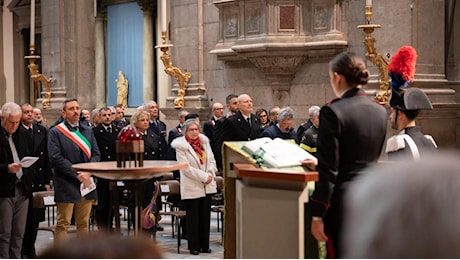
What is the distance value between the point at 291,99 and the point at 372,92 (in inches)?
63.8

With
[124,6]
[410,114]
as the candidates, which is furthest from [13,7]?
[410,114]

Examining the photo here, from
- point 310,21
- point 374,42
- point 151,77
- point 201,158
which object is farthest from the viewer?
point 151,77

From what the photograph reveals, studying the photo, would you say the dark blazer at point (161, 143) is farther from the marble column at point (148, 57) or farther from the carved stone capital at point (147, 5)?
the carved stone capital at point (147, 5)

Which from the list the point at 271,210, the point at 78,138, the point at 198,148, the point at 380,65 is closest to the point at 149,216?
the point at 198,148

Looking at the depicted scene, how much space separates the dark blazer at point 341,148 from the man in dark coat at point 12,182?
10.3ft

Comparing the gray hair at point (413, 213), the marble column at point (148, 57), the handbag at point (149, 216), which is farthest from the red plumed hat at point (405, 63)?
the marble column at point (148, 57)

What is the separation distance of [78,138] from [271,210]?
3.41 meters

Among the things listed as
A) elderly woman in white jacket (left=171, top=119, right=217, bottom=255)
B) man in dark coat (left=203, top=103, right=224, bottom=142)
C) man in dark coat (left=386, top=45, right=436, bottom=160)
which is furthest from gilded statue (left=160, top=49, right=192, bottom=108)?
man in dark coat (left=386, top=45, right=436, bottom=160)

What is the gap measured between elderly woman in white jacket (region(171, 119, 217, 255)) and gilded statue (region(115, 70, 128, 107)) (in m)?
10.3

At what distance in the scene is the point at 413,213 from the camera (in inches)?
42.9

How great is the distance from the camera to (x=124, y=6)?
1794cm

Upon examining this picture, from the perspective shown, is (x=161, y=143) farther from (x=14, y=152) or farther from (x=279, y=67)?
(x=14, y=152)

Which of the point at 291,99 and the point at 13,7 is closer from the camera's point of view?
the point at 291,99

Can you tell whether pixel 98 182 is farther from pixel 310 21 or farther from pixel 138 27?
pixel 138 27
